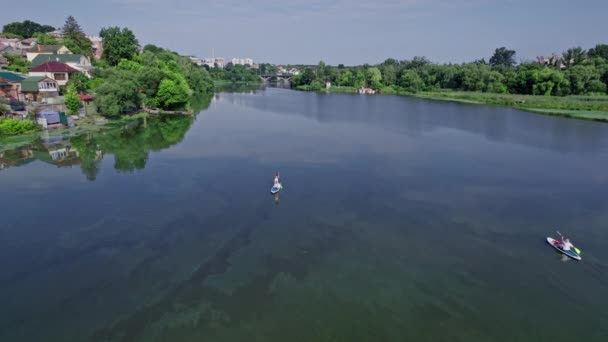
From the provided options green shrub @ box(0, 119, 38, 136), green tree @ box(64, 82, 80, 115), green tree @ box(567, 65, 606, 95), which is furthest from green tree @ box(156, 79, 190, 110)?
green tree @ box(567, 65, 606, 95)

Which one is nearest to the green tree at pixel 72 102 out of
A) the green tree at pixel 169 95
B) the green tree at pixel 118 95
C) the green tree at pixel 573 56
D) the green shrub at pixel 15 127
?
the green tree at pixel 118 95

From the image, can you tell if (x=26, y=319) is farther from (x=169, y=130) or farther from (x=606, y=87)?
(x=606, y=87)

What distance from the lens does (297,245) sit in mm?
13773

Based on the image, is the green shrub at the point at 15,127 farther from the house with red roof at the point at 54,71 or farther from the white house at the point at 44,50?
the white house at the point at 44,50

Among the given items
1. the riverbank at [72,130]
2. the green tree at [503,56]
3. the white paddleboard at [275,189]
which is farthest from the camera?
the green tree at [503,56]

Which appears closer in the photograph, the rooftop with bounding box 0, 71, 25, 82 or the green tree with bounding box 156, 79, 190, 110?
the rooftop with bounding box 0, 71, 25, 82

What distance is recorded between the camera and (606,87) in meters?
65.9

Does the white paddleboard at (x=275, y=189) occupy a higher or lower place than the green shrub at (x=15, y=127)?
lower

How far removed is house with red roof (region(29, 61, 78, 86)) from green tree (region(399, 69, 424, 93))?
228ft

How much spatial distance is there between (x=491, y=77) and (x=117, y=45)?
7042cm

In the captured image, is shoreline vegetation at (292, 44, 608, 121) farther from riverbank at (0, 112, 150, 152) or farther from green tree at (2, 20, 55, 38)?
green tree at (2, 20, 55, 38)

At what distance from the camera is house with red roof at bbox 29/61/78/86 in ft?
132

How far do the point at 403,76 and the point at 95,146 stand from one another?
7872 centimetres

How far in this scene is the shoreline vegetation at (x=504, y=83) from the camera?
188 ft
